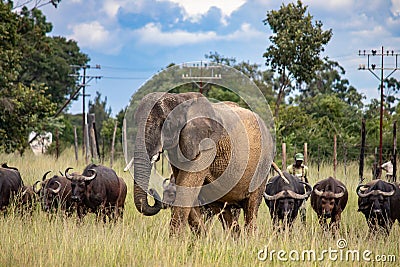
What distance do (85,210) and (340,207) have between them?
200 inches

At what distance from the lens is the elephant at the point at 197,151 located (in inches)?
291

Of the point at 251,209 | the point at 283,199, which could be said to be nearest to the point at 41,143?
the point at 283,199

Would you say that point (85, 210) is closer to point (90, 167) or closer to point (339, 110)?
point (90, 167)

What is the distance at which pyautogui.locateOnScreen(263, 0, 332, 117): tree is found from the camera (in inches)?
950

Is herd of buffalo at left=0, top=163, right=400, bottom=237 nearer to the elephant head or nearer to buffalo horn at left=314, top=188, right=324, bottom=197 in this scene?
buffalo horn at left=314, top=188, right=324, bottom=197

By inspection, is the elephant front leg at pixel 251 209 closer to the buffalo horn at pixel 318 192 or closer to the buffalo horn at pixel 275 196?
the buffalo horn at pixel 275 196

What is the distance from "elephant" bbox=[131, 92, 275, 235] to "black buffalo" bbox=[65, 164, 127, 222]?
3.82 metres

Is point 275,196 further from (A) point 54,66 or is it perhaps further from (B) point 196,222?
(A) point 54,66

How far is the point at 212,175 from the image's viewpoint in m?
8.37

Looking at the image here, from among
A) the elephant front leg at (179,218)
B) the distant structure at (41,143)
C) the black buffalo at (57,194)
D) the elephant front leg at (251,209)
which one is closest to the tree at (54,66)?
the distant structure at (41,143)

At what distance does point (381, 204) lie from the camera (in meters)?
11.9

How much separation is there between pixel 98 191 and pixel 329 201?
4552 mm

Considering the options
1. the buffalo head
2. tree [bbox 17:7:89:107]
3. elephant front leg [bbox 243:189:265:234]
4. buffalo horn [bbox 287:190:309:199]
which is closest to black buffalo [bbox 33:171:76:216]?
the buffalo head

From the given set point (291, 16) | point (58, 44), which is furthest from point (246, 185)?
point (58, 44)
